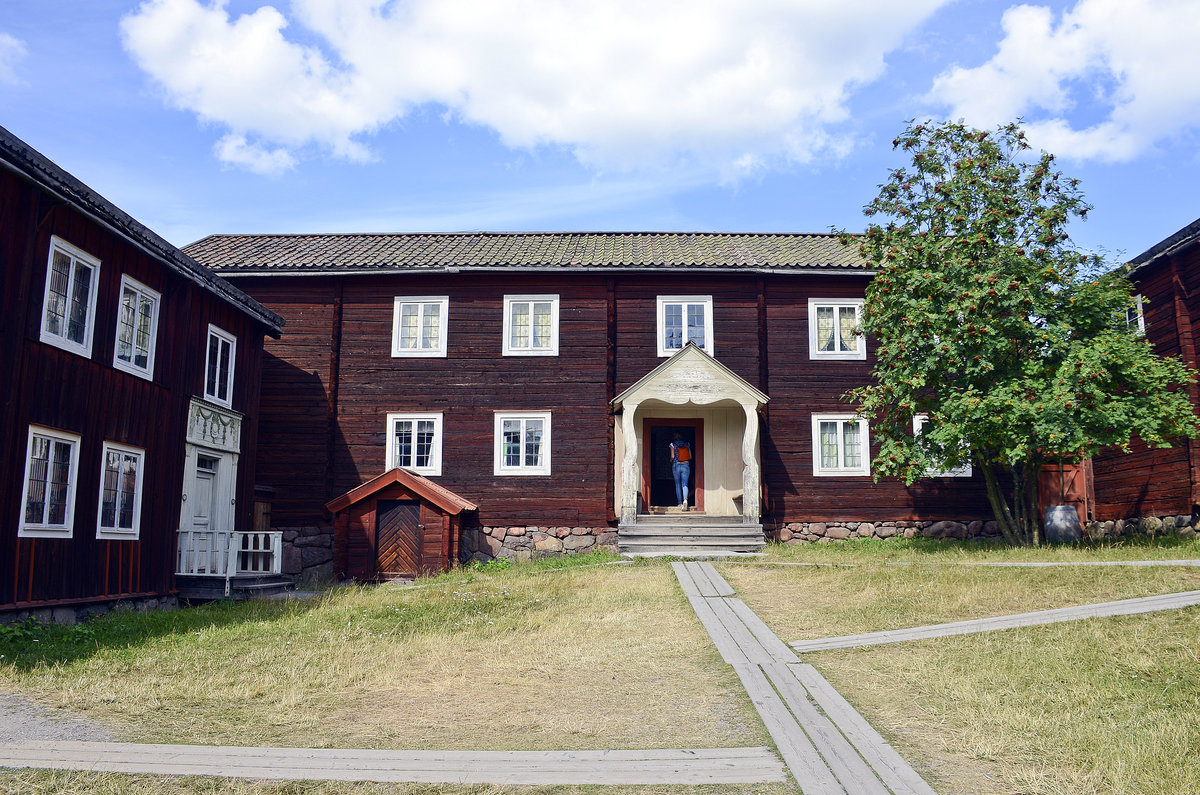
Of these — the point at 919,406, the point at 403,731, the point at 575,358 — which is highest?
the point at 575,358

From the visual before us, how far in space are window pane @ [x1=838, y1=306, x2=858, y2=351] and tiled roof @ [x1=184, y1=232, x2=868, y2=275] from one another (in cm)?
113

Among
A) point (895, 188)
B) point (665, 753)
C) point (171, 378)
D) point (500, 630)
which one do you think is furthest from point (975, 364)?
point (171, 378)

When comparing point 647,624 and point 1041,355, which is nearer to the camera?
point 647,624

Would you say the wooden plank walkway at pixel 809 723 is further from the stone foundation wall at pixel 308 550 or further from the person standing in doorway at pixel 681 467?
the stone foundation wall at pixel 308 550

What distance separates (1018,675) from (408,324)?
17.1 meters

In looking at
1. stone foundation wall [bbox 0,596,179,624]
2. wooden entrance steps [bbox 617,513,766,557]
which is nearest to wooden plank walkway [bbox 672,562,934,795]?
wooden entrance steps [bbox 617,513,766,557]

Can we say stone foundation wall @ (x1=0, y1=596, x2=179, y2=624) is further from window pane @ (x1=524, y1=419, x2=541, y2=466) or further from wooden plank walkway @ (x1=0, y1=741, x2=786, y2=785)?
window pane @ (x1=524, y1=419, x2=541, y2=466)

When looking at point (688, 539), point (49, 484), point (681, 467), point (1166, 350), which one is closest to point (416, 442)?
point (681, 467)

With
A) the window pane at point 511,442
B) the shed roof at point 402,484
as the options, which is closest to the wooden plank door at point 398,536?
the shed roof at point 402,484

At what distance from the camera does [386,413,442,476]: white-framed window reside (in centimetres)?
2182

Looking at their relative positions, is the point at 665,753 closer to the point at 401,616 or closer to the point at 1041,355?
the point at 401,616

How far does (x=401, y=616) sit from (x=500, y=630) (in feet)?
6.69

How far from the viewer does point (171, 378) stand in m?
16.2

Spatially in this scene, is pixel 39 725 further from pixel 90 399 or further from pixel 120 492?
pixel 120 492
